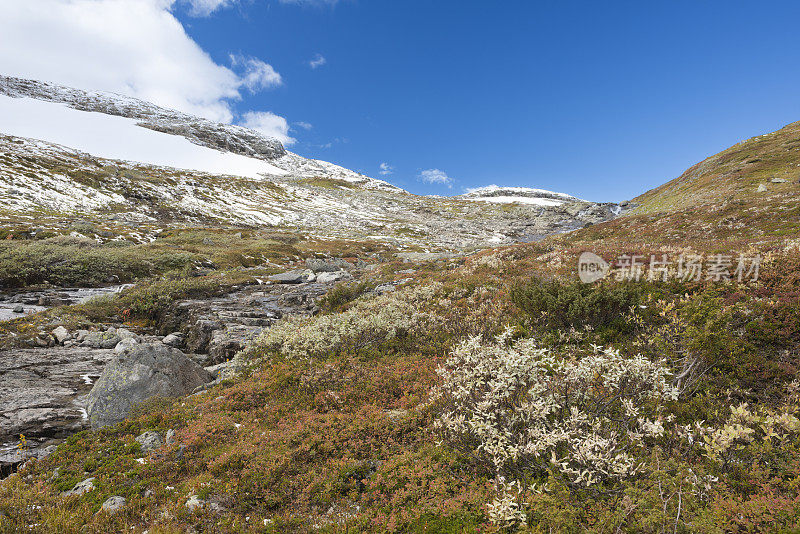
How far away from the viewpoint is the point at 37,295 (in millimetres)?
19297

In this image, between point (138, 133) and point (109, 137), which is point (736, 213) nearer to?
point (109, 137)

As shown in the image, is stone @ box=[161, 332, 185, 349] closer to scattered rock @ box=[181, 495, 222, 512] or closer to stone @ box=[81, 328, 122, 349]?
stone @ box=[81, 328, 122, 349]

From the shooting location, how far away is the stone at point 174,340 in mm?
14546

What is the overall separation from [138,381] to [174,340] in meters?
6.17

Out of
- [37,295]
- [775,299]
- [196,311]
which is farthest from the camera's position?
[37,295]

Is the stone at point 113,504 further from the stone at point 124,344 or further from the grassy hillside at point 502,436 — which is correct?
the stone at point 124,344

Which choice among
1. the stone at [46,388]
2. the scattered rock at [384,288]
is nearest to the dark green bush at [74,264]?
the stone at [46,388]

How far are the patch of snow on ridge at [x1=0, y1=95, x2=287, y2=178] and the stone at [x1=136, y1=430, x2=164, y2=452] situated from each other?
5407 inches

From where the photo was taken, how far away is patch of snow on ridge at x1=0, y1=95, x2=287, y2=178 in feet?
360

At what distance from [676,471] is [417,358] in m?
6.40

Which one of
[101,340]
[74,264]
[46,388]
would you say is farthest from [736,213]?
[74,264]

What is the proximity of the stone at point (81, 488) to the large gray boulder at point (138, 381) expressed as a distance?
96.1 inches

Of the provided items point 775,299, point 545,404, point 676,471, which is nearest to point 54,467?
point 545,404

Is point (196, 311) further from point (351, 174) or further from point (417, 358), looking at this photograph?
point (351, 174)
